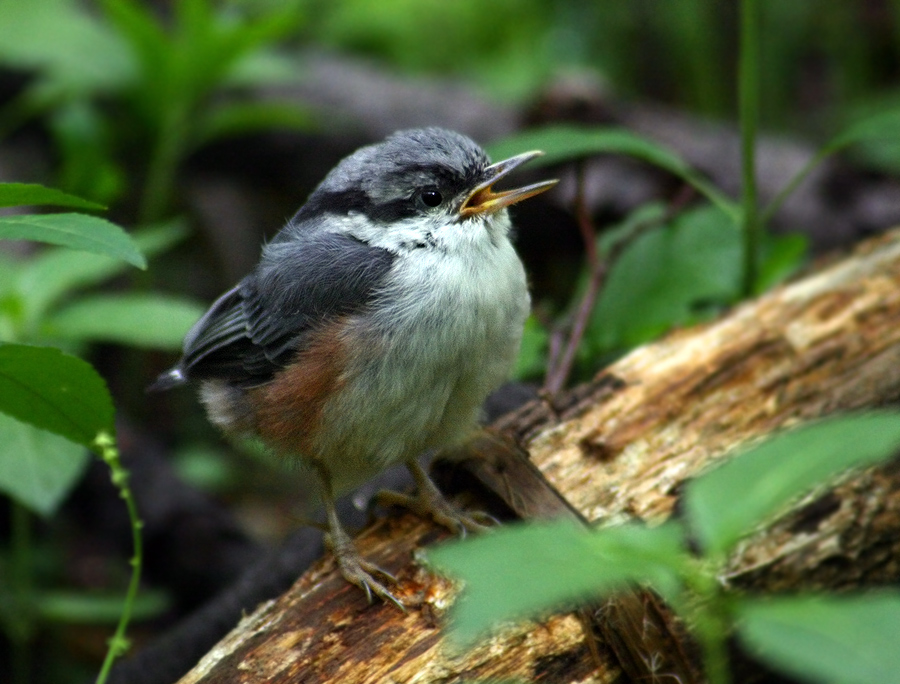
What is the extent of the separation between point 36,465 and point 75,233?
1.09 meters

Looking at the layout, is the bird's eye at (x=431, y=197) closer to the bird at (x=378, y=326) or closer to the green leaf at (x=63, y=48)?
the bird at (x=378, y=326)

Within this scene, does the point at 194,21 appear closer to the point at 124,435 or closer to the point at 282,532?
the point at 124,435

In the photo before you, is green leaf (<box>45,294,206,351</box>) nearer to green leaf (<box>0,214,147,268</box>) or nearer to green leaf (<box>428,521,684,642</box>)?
green leaf (<box>0,214,147,268</box>)

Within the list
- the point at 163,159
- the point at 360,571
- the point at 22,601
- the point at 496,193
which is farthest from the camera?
the point at 163,159

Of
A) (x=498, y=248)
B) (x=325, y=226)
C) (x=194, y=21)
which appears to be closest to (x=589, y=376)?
(x=498, y=248)

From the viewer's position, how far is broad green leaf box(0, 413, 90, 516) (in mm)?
2629

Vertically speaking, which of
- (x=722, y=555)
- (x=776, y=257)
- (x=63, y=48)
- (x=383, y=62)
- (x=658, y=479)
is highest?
(x=63, y=48)

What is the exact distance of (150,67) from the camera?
202 inches

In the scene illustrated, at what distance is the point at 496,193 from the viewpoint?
2.96 meters

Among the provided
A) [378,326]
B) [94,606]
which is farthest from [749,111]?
[94,606]

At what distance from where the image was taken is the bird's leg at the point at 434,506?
8.81 ft

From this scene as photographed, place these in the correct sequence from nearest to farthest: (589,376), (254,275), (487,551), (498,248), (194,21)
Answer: (487,551) → (498,248) → (254,275) → (589,376) → (194,21)

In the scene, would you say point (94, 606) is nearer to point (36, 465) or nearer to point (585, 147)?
point (36, 465)

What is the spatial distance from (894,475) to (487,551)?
183 centimetres
